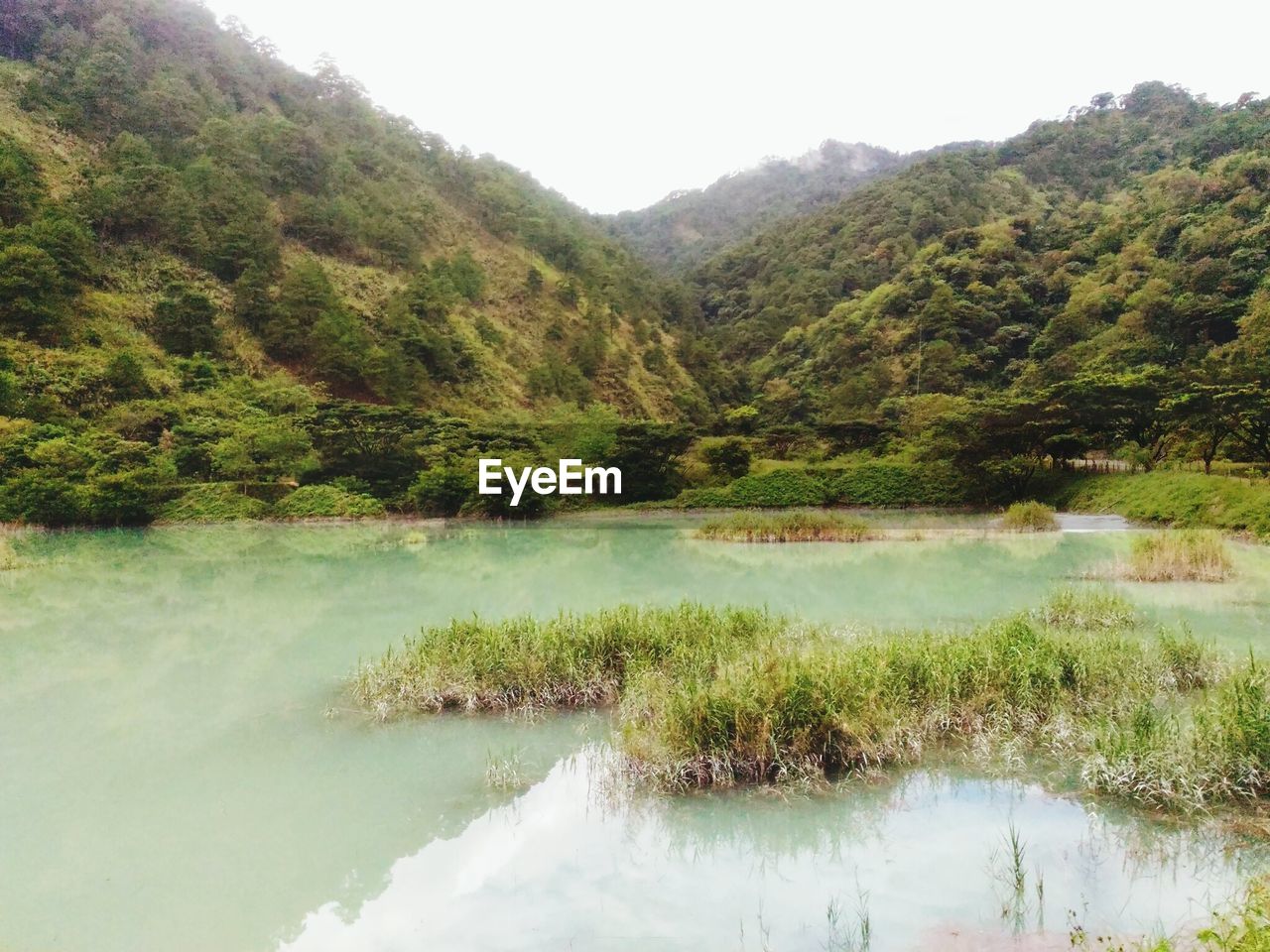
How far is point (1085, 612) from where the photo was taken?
8.66 meters

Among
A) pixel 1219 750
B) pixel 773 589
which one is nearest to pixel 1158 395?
pixel 773 589

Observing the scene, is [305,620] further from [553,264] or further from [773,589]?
[553,264]

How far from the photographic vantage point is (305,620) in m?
10.6

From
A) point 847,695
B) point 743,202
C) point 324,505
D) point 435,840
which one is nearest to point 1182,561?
point 847,695

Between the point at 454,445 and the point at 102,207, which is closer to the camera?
the point at 454,445

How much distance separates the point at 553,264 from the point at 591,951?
5916 centimetres

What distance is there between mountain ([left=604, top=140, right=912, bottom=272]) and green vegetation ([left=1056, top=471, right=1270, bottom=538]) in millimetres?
68381

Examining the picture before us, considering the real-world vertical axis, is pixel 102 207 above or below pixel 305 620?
above

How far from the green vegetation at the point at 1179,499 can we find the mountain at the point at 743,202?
224ft

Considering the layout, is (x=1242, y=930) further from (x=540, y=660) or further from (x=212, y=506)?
(x=212, y=506)

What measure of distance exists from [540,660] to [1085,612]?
5.74 m

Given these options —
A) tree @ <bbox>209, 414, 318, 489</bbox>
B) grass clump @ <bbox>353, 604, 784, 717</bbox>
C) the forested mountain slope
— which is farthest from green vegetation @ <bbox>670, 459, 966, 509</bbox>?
grass clump @ <bbox>353, 604, 784, 717</bbox>

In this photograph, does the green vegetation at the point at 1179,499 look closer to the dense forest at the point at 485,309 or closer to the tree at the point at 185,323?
the dense forest at the point at 485,309

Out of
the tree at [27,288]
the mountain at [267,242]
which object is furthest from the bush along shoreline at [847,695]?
the tree at [27,288]
